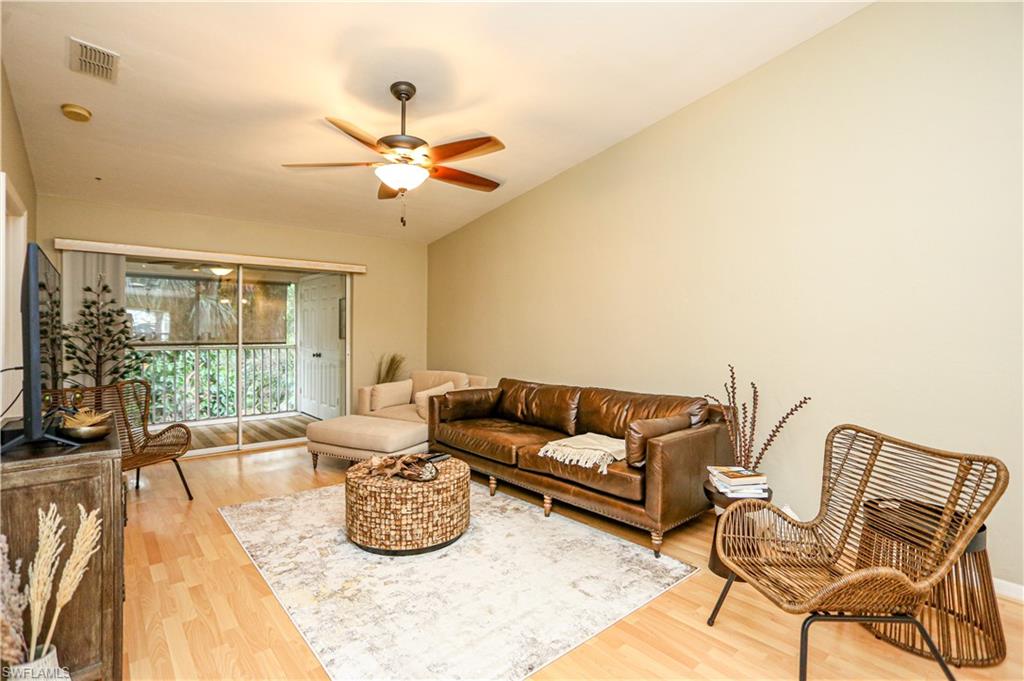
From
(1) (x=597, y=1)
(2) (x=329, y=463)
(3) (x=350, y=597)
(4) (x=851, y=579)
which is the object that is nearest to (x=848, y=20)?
(1) (x=597, y=1)

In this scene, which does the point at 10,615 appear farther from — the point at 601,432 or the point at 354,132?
the point at 601,432

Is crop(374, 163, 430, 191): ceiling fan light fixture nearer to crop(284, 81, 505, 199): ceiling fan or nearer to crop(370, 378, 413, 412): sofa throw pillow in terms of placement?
crop(284, 81, 505, 199): ceiling fan

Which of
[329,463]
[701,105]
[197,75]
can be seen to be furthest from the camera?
[329,463]

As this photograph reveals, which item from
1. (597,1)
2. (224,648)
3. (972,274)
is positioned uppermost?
(597,1)

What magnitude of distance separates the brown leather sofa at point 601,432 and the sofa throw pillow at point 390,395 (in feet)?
3.52

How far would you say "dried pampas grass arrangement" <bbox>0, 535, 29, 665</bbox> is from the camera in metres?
1.25

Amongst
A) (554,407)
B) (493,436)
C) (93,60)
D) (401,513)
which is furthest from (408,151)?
(554,407)

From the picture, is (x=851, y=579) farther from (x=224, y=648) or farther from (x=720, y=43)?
(x=720, y=43)

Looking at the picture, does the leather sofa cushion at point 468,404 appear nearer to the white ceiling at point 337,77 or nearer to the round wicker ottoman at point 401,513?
the round wicker ottoman at point 401,513

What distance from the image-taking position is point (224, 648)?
77.1 inches

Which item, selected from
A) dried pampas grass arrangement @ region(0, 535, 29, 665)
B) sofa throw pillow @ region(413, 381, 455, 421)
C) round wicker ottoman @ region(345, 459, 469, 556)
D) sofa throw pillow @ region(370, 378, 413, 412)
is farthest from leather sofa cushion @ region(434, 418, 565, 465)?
dried pampas grass arrangement @ region(0, 535, 29, 665)

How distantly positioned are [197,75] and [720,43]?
9.83 ft

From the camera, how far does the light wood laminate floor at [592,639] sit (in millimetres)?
1838

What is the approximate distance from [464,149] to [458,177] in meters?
0.45
